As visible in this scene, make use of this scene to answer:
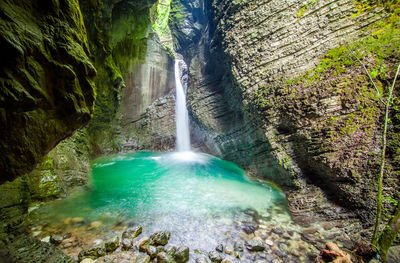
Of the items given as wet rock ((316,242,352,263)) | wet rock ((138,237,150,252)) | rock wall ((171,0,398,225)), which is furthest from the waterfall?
wet rock ((316,242,352,263))

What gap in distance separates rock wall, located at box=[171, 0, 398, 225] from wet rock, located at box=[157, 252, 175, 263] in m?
3.96

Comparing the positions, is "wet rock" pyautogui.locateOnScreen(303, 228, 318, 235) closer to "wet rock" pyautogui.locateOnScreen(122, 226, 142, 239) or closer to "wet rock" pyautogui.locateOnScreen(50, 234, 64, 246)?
"wet rock" pyautogui.locateOnScreen(122, 226, 142, 239)

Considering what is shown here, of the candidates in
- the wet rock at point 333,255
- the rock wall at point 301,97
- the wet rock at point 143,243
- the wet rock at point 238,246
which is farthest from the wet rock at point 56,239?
the rock wall at point 301,97

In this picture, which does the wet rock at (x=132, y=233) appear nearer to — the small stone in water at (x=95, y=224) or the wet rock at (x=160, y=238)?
the wet rock at (x=160, y=238)

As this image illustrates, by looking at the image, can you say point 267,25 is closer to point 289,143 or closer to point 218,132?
point 289,143

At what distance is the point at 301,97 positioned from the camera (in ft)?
16.8

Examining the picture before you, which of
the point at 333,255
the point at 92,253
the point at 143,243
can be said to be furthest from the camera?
the point at 143,243

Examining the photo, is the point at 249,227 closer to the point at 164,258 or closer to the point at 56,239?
the point at 164,258

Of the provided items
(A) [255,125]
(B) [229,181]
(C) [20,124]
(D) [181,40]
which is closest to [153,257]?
(C) [20,124]

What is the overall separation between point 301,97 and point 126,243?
610 cm

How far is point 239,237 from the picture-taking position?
321 cm

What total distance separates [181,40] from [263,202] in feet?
56.3

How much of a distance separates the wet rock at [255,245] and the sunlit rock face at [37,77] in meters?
3.71

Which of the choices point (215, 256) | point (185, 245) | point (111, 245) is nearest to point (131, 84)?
point (111, 245)
